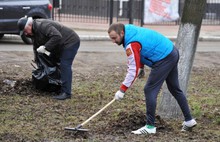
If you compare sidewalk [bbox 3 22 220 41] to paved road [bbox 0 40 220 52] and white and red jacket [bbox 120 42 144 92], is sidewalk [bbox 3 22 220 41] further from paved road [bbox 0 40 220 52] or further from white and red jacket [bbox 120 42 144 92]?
white and red jacket [bbox 120 42 144 92]

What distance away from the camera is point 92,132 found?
21.1ft

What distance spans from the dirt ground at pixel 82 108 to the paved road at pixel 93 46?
1.67 meters

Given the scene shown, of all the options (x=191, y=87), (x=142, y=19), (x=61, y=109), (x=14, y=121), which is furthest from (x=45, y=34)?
(x=142, y=19)

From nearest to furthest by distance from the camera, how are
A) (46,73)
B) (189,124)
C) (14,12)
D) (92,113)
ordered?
(189,124) → (92,113) → (46,73) → (14,12)

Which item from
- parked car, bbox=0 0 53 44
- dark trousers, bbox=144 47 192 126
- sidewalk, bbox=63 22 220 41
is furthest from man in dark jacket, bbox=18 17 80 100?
sidewalk, bbox=63 22 220 41

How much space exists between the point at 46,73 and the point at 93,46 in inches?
284

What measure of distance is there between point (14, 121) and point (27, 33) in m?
1.68

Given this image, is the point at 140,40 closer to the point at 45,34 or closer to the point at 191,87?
the point at 45,34

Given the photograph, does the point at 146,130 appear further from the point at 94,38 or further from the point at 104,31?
the point at 104,31

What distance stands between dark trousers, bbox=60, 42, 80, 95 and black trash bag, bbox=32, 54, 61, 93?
8.7 inches

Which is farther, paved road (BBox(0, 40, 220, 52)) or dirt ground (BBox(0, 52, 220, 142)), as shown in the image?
paved road (BBox(0, 40, 220, 52))

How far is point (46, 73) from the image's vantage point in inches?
332

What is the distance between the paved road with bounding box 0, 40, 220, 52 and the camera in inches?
559

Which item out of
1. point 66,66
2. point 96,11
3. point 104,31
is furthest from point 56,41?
point 96,11
